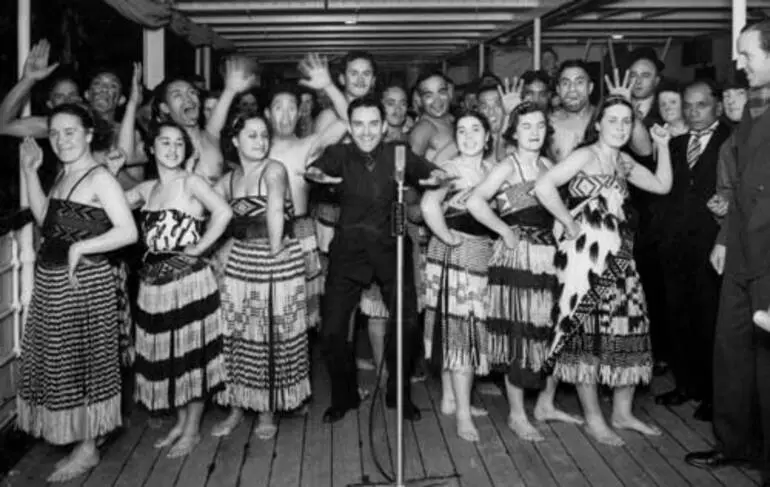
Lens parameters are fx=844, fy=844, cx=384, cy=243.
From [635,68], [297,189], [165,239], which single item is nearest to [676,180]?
[635,68]

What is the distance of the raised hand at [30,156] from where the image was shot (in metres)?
3.84

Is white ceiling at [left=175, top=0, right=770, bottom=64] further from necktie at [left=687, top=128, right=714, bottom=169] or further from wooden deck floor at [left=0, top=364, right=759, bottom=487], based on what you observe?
wooden deck floor at [left=0, top=364, right=759, bottom=487]

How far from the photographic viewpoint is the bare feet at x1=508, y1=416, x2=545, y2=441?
4.22m

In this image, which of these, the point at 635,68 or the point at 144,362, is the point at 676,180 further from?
the point at 144,362

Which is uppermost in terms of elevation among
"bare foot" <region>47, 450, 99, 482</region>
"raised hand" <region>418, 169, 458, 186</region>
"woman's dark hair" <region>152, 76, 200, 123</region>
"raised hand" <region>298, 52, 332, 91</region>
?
"raised hand" <region>298, 52, 332, 91</region>

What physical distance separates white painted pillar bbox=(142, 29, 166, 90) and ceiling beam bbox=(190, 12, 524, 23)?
0.36 m

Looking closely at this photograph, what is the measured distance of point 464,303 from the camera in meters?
4.21

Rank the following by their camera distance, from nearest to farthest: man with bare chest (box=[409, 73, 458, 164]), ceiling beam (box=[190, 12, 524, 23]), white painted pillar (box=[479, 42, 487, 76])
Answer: man with bare chest (box=[409, 73, 458, 164]) < ceiling beam (box=[190, 12, 524, 23]) < white painted pillar (box=[479, 42, 487, 76])

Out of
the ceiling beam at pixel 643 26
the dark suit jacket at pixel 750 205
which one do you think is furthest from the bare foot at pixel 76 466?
the ceiling beam at pixel 643 26

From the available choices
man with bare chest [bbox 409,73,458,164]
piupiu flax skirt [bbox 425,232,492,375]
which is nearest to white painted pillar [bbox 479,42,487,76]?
man with bare chest [bbox 409,73,458,164]

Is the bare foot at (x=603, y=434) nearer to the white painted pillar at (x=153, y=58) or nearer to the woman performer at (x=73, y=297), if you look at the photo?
the woman performer at (x=73, y=297)

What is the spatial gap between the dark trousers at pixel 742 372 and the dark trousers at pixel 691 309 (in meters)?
0.79

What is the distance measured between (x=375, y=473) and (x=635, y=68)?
2.99 metres

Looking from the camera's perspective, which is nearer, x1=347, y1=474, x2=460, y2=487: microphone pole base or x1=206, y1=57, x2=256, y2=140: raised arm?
x1=347, y1=474, x2=460, y2=487: microphone pole base
